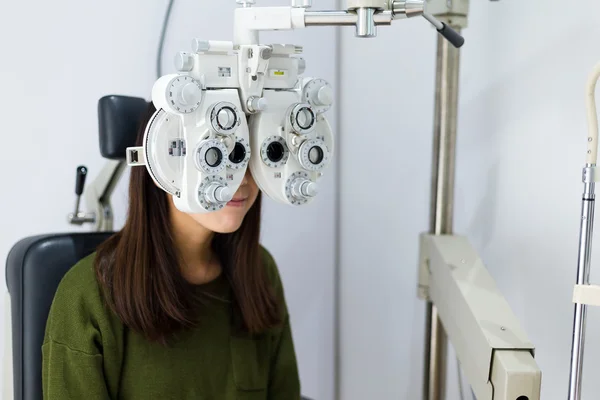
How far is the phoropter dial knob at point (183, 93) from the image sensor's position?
3.17 feet

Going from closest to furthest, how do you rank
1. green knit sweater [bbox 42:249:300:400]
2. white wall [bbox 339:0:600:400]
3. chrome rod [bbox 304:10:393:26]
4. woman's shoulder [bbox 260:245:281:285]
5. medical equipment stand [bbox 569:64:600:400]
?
medical equipment stand [bbox 569:64:600:400]
chrome rod [bbox 304:10:393:26]
green knit sweater [bbox 42:249:300:400]
white wall [bbox 339:0:600:400]
woman's shoulder [bbox 260:245:281:285]

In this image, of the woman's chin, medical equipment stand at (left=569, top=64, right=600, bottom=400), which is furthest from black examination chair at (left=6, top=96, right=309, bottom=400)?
medical equipment stand at (left=569, top=64, right=600, bottom=400)

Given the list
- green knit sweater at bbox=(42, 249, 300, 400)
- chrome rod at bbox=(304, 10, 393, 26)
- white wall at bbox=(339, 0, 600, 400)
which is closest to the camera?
chrome rod at bbox=(304, 10, 393, 26)

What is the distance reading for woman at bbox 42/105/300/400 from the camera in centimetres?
118

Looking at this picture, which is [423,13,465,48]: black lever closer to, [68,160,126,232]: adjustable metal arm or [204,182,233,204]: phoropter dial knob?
[204,182,233,204]: phoropter dial knob

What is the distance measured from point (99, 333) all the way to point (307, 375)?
106 centimetres

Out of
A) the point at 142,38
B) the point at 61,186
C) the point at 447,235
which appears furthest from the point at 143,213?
the point at 447,235

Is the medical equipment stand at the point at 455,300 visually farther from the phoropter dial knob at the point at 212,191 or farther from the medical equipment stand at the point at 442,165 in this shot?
the phoropter dial knob at the point at 212,191

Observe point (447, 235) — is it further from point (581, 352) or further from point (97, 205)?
point (97, 205)

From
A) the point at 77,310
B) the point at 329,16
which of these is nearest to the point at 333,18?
the point at 329,16

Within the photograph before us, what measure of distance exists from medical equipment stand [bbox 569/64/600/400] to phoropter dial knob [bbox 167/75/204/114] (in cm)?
57

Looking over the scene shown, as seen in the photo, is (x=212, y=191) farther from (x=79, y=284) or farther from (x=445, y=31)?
(x=445, y=31)

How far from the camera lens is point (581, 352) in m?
0.98

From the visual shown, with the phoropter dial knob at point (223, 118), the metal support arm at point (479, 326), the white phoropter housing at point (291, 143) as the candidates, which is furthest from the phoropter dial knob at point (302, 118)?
the metal support arm at point (479, 326)
